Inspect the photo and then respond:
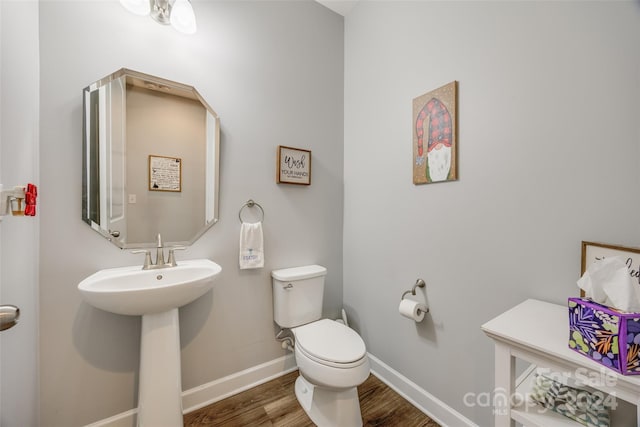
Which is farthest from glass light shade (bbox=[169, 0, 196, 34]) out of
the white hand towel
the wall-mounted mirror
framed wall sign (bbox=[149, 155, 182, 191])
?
the white hand towel

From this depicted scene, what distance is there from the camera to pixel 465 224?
1.24 metres

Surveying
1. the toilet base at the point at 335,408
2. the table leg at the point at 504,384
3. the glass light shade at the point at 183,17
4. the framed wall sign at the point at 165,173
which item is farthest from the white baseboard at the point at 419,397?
the glass light shade at the point at 183,17

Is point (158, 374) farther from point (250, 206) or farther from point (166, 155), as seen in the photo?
point (166, 155)

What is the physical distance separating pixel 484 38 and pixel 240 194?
1478 mm

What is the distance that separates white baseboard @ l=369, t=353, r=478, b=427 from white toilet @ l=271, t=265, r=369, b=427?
367mm

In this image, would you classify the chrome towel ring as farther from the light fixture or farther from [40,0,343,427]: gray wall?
the light fixture

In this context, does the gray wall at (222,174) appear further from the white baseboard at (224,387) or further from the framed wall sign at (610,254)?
the framed wall sign at (610,254)

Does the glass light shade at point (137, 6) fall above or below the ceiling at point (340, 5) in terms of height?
below

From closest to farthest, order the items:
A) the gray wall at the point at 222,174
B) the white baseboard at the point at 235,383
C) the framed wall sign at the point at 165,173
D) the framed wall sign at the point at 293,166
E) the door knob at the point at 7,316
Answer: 1. the door knob at the point at 7,316
2. the gray wall at the point at 222,174
3. the framed wall sign at the point at 165,173
4. the white baseboard at the point at 235,383
5. the framed wall sign at the point at 293,166

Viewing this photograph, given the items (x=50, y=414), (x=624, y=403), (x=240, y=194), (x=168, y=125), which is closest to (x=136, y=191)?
(x=168, y=125)

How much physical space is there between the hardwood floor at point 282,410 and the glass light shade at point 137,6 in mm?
2117

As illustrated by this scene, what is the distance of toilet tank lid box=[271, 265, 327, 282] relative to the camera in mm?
1593

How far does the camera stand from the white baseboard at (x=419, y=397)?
1.28 m

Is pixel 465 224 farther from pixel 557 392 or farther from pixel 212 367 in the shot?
pixel 212 367
